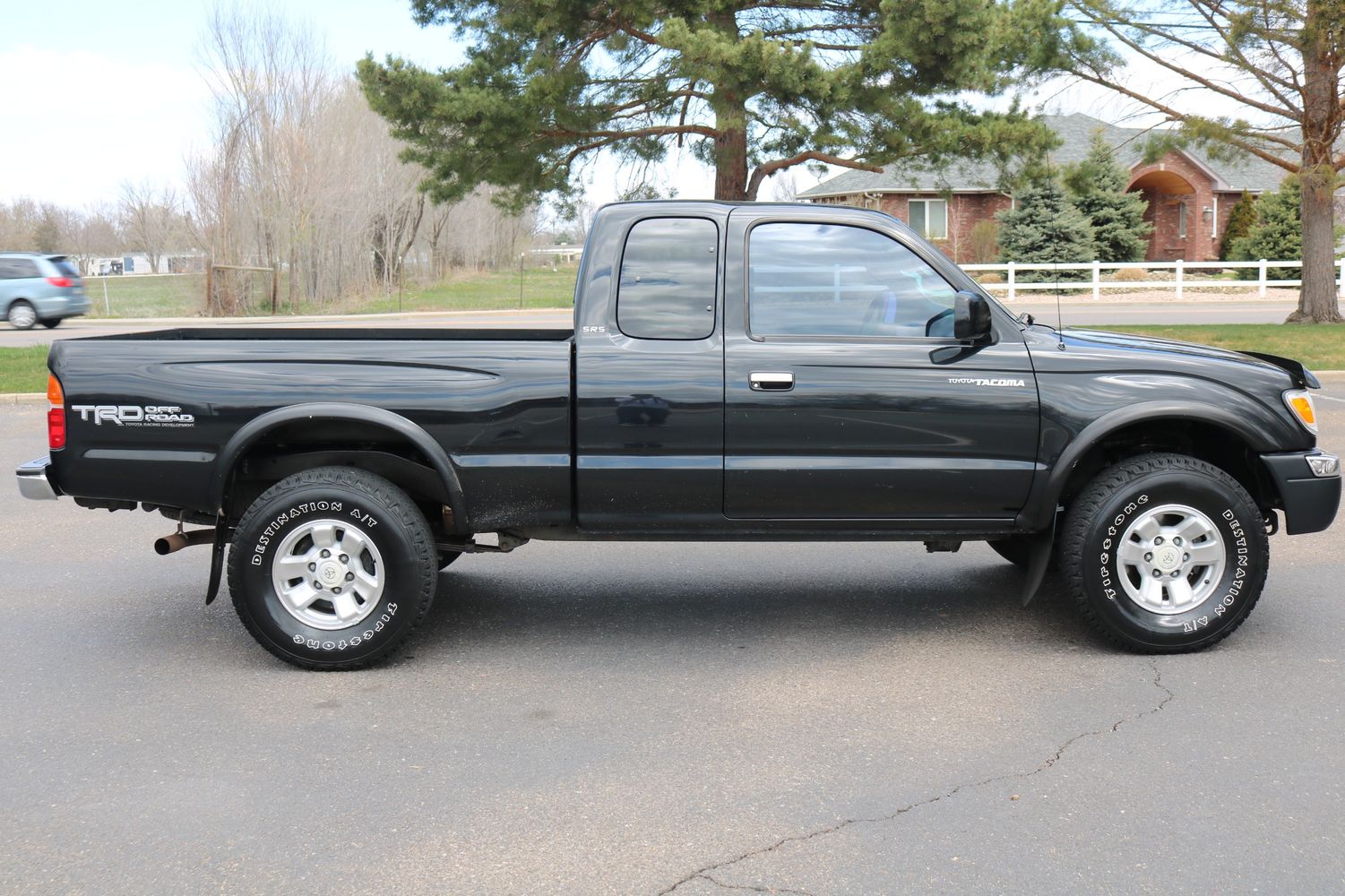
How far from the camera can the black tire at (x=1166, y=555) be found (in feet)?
16.9

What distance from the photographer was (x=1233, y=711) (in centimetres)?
455

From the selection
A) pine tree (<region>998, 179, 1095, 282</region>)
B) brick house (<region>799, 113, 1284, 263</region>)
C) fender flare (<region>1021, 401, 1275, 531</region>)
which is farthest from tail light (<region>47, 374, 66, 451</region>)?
brick house (<region>799, 113, 1284, 263</region>)

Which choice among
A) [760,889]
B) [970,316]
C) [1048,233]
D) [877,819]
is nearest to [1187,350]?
[970,316]

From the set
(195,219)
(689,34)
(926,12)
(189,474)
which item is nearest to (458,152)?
(689,34)

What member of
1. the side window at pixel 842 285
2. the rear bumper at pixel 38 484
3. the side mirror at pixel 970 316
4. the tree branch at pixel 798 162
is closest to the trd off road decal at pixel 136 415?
the rear bumper at pixel 38 484

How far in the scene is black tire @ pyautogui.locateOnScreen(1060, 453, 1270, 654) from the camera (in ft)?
16.9

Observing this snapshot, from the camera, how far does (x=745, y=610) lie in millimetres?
5996

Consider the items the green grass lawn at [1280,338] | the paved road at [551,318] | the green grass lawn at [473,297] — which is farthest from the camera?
the green grass lawn at [473,297]

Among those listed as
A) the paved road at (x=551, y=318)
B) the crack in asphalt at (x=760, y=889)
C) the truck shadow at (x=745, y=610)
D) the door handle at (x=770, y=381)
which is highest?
the paved road at (x=551, y=318)

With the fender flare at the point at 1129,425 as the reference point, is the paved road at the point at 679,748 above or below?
below

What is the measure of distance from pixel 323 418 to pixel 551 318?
86.4ft

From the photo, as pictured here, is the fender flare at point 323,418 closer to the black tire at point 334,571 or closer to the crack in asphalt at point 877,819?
the black tire at point 334,571

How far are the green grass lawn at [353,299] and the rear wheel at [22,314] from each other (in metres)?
5.42

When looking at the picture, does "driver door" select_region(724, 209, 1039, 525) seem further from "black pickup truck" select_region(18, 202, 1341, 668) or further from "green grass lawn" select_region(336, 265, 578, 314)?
"green grass lawn" select_region(336, 265, 578, 314)
